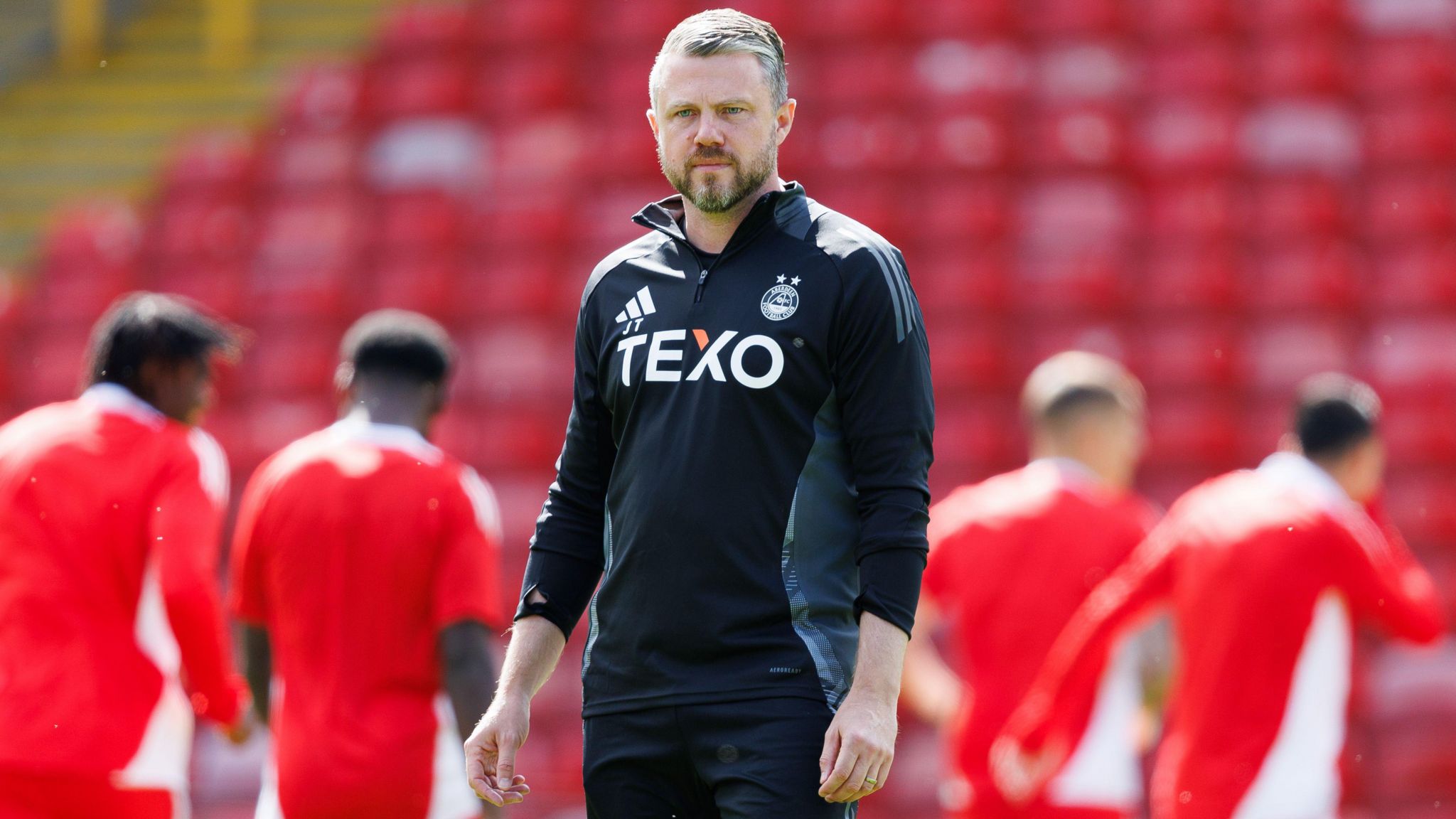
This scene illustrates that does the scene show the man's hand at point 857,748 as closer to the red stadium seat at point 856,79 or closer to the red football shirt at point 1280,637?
the red football shirt at point 1280,637

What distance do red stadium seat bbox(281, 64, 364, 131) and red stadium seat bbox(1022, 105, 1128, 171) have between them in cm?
420

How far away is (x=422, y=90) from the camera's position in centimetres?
1040

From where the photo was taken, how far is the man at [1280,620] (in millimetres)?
4070

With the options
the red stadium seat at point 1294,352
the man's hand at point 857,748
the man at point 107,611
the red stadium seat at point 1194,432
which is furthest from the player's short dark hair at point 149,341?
the red stadium seat at point 1294,352

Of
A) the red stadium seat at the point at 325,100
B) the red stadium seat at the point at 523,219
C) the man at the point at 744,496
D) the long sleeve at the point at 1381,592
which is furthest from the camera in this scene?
the red stadium seat at the point at 325,100

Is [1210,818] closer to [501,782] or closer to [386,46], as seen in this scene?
[501,782]

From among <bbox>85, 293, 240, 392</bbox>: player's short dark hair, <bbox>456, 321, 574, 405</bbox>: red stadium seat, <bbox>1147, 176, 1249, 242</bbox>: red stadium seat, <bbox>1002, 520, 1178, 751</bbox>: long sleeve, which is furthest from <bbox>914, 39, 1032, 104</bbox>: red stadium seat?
<bbox>85, 293, 240, 392</bbox>: player's short dark hair

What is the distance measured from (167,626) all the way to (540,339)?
5.18m

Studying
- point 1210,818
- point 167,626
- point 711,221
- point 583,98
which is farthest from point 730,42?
point 583,98

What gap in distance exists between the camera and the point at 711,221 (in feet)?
8.02

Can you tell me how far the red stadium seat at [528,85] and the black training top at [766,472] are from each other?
7.84 meters

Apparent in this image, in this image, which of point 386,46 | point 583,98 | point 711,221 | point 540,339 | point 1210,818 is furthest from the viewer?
point 386,46

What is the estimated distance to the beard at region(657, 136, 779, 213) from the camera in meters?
2.36

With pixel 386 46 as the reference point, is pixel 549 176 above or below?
below
